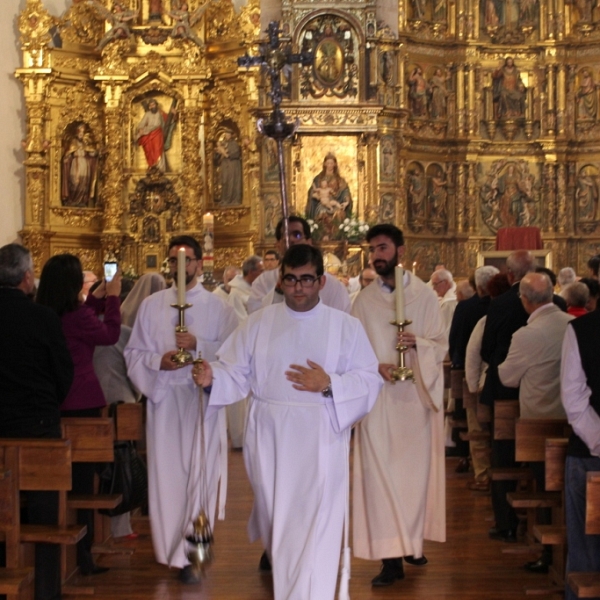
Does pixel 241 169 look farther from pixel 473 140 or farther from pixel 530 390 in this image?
pixel 530 390

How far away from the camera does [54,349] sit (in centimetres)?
609

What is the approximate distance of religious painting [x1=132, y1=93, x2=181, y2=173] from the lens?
23.0 metres

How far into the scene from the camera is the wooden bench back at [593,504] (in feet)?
17.4

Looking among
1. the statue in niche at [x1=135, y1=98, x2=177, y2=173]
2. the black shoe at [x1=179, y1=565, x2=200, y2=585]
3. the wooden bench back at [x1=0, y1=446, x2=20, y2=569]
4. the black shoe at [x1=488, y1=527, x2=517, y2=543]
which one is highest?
the statue in niche at [x1=135, y1=98, x2=177, y2=173]

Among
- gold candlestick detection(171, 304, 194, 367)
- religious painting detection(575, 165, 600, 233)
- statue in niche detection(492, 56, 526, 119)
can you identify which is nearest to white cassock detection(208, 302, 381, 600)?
gold candlestick detection(171, 304, 194, 367)

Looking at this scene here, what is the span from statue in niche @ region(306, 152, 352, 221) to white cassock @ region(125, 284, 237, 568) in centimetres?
1448

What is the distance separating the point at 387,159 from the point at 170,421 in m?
15.3

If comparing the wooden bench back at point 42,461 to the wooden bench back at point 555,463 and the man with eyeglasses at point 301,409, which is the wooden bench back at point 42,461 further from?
the wooden bench back at point 555,463

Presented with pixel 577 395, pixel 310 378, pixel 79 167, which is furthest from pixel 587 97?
pixel 310 378

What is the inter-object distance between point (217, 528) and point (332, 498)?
3.38m

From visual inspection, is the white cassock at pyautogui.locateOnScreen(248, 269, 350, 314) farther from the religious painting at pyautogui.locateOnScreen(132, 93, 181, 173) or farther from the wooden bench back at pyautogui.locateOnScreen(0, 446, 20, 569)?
the religious painting at pyautogui.locateOnScreen(132, 93, 181, 173)

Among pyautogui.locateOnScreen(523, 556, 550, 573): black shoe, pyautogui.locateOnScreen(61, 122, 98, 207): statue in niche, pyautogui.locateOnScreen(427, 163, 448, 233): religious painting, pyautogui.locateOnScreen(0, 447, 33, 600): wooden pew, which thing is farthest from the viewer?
pyautogui.locateOnScreen(427, 163, 448, 233): religious painting

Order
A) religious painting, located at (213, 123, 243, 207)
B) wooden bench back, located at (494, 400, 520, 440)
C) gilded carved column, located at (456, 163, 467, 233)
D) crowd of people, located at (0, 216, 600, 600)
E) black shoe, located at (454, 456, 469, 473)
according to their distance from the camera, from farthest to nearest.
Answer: gilded carved column, located at (456, 163, 467, 233), religious painting, located at (213, 123, 243, 207), black shoe, located at (454, 456, 469, 473), wooden bench back, located at (494, 400, 520, 440), crowd of people, located at (0, 216, 600, 600)

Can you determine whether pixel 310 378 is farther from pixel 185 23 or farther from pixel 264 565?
pixel 185 23
